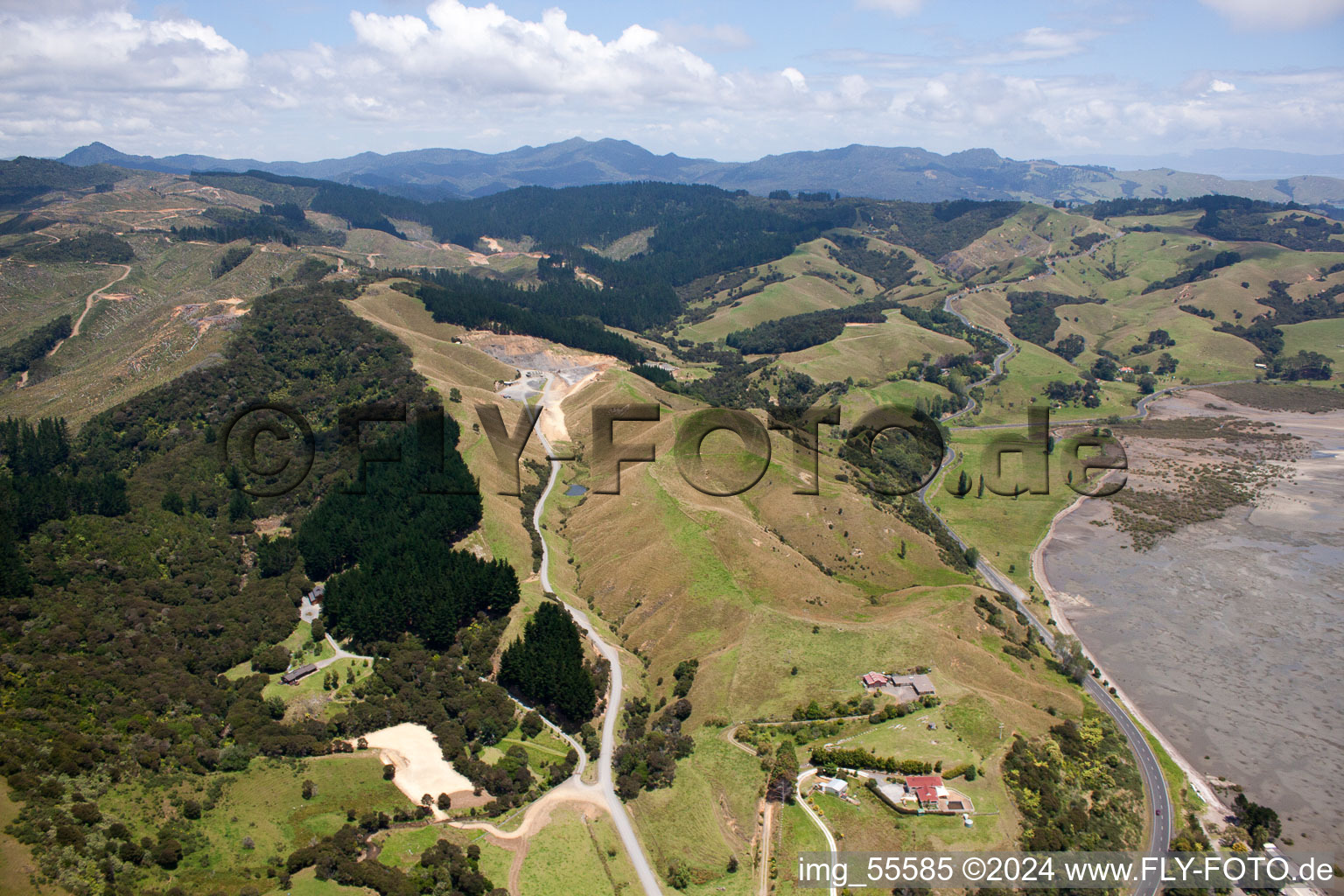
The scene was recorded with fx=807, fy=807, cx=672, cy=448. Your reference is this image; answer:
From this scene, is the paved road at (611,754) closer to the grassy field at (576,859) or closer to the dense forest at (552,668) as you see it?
the grassy field at (576,859)

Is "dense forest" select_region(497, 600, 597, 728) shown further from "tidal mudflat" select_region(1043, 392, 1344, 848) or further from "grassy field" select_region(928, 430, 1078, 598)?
"grassy field" select_region(928, 430, 1078, 598)

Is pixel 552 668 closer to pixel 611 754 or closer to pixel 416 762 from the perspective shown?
pixel 611 754

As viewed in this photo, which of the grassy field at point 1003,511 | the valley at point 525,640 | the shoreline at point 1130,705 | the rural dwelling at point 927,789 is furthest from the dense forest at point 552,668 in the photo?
the grassy field at point 1003,511

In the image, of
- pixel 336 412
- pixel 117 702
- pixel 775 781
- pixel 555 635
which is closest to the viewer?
pixel 775 781

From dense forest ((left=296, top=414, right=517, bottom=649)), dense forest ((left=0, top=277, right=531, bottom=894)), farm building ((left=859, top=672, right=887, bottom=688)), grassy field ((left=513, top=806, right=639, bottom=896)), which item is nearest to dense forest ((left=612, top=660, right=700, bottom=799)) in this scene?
grassy field ((left=513, top=806, right=639, bottom=896))

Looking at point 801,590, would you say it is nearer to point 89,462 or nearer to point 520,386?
point 520,386

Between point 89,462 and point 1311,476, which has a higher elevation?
point 89,462

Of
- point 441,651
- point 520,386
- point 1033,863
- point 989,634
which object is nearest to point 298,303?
point 520,386
